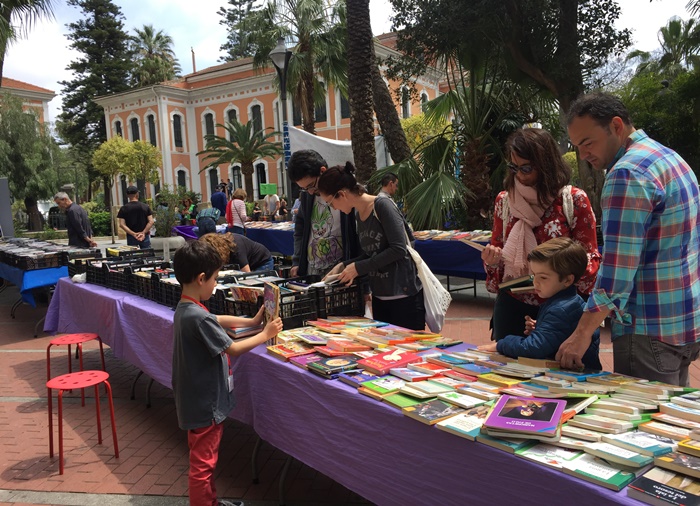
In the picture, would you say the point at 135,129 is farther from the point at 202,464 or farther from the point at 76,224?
the point at 202,464

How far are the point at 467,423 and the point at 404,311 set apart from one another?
1.71m

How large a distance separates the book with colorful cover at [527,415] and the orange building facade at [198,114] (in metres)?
33.9

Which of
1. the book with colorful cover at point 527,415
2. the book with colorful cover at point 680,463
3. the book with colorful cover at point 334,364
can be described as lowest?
the book with colorful cover at point 680,463

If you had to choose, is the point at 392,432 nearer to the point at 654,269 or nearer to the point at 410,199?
the point at 654,269

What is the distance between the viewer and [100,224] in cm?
2855

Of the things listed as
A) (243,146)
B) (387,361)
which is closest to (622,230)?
(387,361)

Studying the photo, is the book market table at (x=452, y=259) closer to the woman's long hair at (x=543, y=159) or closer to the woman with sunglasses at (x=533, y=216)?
the woman with sunglasses at (x=533, y=216)

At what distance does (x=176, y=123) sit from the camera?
39188 millimetres

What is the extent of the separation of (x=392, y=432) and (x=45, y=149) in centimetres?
3266

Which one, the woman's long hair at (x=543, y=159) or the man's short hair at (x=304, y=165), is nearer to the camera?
the woman's long hair at (x=543, y=159)

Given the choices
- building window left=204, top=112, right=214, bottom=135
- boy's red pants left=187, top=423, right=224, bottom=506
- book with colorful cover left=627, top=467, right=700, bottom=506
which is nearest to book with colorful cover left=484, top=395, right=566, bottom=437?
book with colorful cover left=627, top=467, right=700, bottom=506

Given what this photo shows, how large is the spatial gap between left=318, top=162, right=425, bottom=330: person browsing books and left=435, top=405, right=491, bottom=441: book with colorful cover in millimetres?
1510

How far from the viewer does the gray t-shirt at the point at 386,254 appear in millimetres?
3271

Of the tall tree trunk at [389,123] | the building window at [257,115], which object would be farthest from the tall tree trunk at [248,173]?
the tall tree trunk at [389,123]
